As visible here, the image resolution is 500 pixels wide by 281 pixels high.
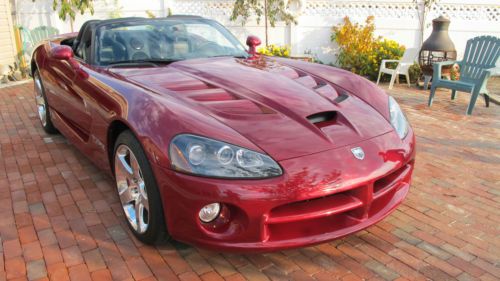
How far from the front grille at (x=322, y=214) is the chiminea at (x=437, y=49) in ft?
20.1

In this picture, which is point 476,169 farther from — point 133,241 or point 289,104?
point 133,241

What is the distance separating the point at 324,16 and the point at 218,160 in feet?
27.6

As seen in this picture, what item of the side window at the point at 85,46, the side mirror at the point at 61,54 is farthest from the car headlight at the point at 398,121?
the side mirror at the point at 61,54

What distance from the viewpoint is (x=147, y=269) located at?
250 cm

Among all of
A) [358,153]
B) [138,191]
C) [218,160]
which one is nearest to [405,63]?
[358,153]

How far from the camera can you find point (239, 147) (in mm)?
2256

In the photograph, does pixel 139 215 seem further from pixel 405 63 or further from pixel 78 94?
→ pixel 405 63

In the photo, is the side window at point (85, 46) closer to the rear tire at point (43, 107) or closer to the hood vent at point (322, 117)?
the rear tire at point (43, 107)

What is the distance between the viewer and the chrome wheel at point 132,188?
262cm

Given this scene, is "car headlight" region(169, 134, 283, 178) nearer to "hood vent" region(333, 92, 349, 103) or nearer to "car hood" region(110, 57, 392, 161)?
"car hood" region(110, 57, 392, 161)

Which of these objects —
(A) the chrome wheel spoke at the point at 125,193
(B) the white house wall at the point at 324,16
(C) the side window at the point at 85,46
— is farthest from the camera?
(B) the white house wall at the point at 324,16

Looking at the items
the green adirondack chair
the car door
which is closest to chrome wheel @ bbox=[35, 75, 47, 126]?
the car door

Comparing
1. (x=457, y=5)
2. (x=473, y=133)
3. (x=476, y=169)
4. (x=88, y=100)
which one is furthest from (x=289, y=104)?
(x=457, y=5)

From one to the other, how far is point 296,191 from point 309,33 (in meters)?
8.38
